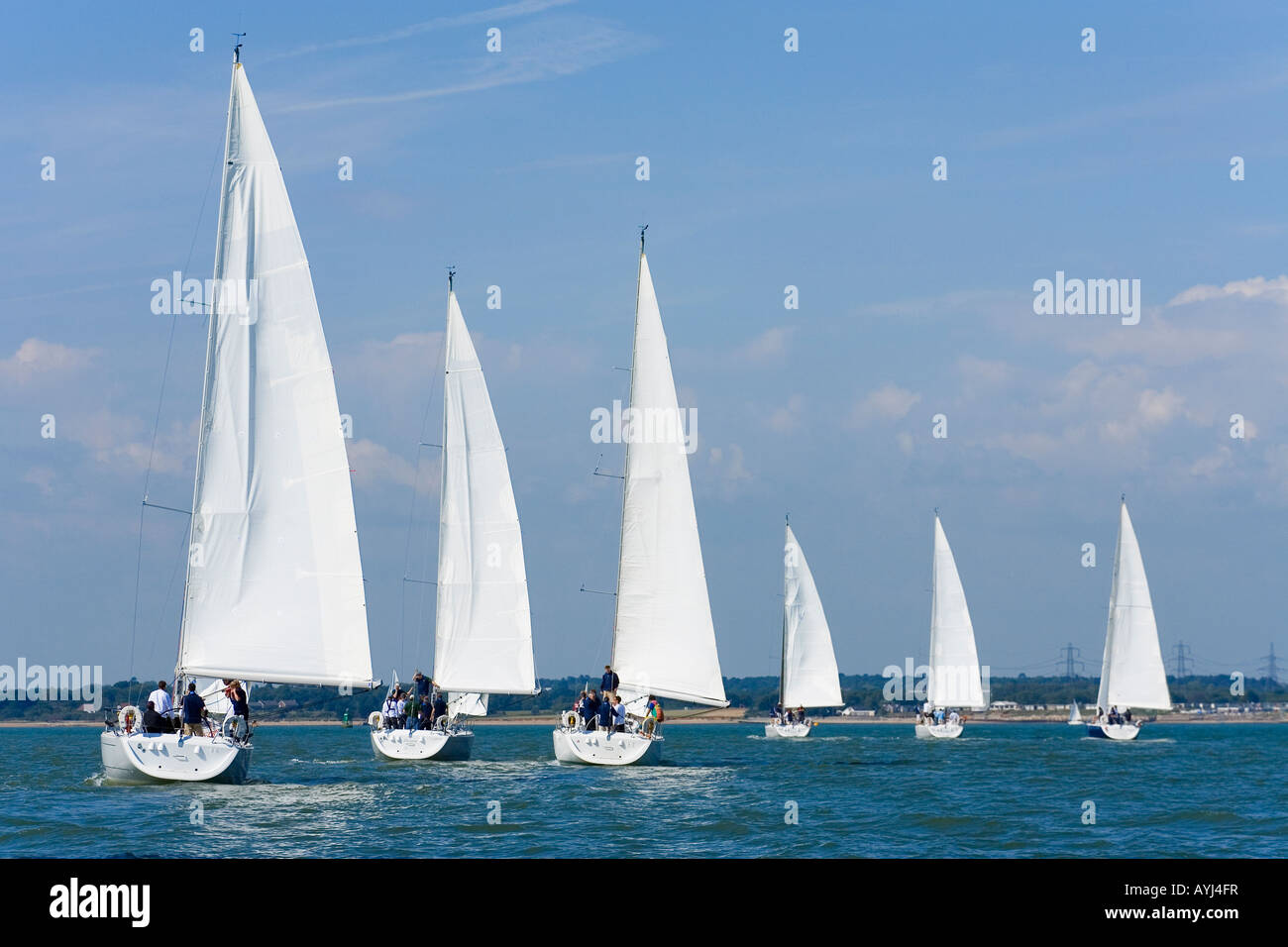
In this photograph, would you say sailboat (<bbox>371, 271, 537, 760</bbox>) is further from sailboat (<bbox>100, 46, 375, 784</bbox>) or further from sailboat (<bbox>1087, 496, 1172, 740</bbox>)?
sailboat (<bbox>1087, 496, 1172, 740</bbox>)

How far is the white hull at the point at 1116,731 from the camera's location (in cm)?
8138

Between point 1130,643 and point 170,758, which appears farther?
point 1130,643

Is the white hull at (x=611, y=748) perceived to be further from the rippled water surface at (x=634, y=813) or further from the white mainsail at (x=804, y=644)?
the white mainsail at (x=804, y=644)

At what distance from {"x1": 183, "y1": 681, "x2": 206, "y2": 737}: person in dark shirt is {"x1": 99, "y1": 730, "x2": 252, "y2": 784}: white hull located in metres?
0.46

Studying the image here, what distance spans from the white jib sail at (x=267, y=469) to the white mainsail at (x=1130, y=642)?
55.8m

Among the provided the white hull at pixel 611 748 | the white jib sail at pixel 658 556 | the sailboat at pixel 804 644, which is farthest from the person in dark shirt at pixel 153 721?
the sailboat at pixel 804 644

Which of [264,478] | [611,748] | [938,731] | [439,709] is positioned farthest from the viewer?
[938,731]

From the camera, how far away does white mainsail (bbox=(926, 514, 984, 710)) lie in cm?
8288

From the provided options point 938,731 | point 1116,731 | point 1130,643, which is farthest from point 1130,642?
point 938,731

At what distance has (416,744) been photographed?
44.4 metres

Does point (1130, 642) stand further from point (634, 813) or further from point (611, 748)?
point (634, 813)

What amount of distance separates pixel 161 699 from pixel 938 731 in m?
66.5
